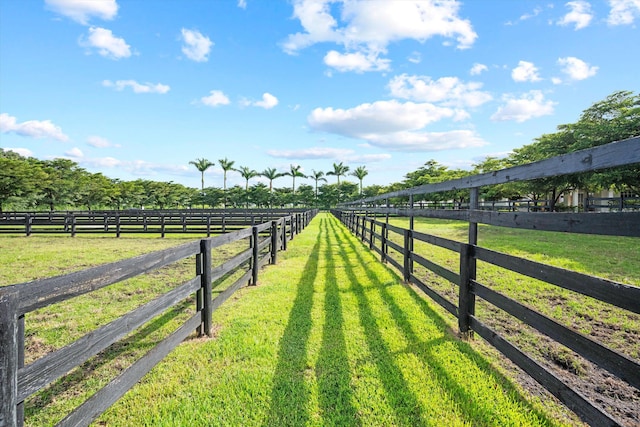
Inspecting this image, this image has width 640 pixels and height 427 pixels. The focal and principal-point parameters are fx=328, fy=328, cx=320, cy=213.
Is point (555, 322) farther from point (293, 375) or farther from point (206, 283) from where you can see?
point (206, 283)

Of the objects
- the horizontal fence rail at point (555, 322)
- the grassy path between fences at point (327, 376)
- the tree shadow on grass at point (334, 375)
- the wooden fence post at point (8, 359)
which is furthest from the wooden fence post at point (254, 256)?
the wooden fence post at point (8, 359)

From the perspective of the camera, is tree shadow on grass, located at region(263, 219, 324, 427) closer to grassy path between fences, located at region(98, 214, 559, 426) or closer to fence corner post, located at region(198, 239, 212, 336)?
grassy path between fences, located at region(98, 214, 559, 426)

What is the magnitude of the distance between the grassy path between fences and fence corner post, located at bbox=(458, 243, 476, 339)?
20 centimetres

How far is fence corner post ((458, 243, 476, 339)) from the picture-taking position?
11.1 feet

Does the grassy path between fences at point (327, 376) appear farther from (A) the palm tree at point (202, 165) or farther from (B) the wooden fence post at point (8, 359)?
(A) the palm tree at point (202, 165)

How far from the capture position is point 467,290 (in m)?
3.39

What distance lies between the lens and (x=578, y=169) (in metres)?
2.03

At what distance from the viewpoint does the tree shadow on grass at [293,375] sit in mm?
2242

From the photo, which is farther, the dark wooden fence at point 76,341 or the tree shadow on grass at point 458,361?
the tree shadow on grass at point 458,361

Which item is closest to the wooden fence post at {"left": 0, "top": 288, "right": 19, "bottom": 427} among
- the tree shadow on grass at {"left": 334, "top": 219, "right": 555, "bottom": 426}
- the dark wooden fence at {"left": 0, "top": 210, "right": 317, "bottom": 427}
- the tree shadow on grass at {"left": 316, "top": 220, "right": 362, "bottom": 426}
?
the dark wooden fence at {"left": 0, "top": 210, "right": 317, "bottom": 427}

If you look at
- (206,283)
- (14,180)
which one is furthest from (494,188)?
(14,180)

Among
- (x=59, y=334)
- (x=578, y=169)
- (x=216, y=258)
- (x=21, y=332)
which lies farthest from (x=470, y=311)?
(x=216, y=258)

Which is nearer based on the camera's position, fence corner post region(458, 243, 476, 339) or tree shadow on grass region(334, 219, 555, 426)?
tree shadow on grass region(334, 219, 555, 426)

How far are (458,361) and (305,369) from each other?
1373 mm
